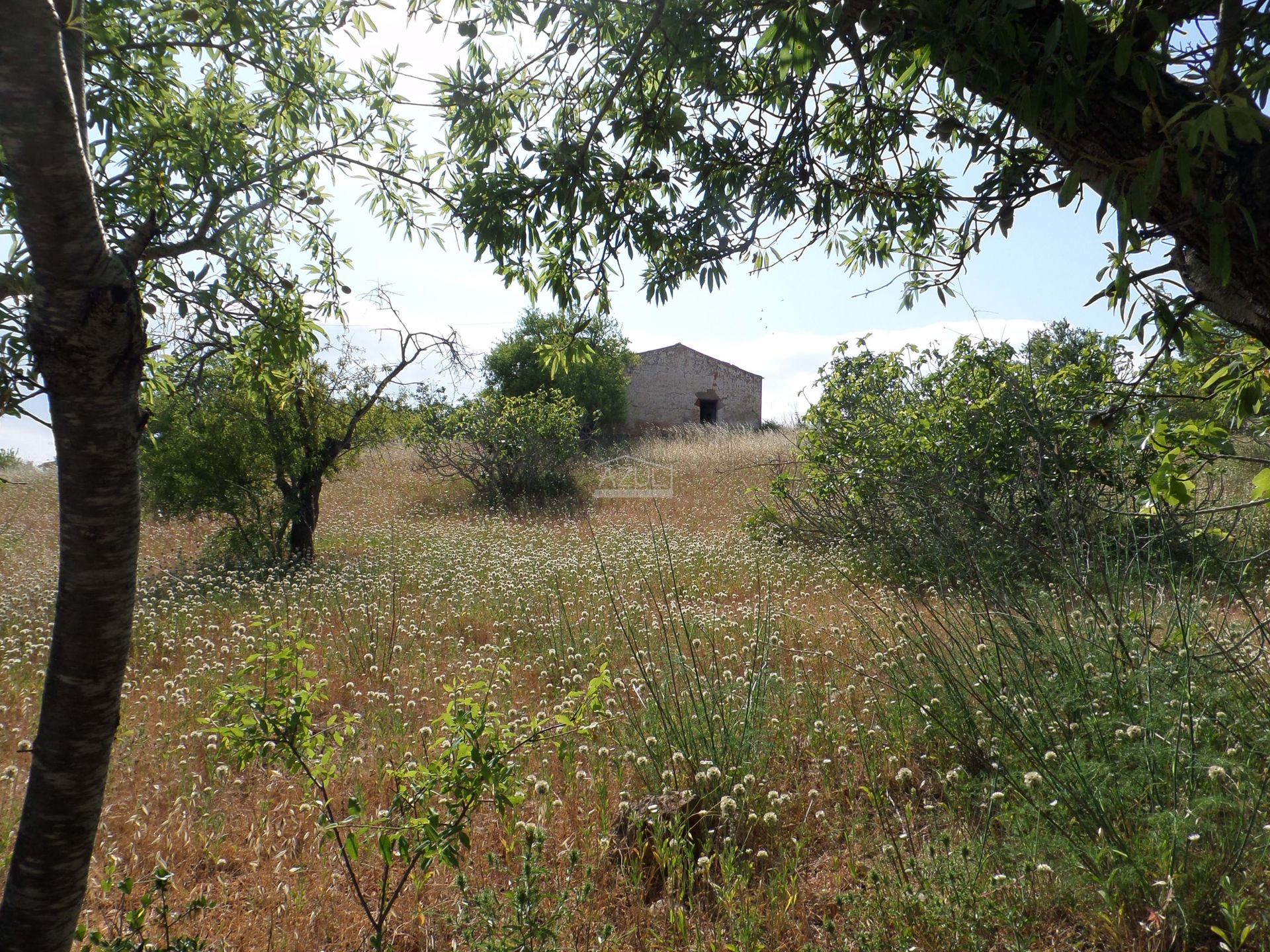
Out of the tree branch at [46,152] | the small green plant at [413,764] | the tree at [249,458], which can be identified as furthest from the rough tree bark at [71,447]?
the tree at [249,458]

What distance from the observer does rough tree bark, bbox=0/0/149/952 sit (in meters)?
1.46

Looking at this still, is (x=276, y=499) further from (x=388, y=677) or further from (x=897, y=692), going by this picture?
(x=897, y=692)

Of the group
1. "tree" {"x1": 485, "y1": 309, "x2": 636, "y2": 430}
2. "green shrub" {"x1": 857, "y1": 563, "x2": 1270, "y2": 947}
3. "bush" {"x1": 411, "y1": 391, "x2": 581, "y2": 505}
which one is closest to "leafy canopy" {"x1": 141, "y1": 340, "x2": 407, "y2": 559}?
"bush" {"x1": 411, "y1": 391, "x2": 581, "y2": 505}

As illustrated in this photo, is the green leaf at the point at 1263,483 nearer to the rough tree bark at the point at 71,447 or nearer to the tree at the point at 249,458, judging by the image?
the rough tree bark at the point at 71,447

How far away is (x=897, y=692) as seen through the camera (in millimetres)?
3635

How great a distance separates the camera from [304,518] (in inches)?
399

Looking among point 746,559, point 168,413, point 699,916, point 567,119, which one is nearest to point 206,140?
point 567,119

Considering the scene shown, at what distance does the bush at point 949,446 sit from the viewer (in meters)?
6.85

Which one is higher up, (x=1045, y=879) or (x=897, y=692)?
(x=897, y=692)

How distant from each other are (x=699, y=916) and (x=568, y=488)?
14528 millimetres

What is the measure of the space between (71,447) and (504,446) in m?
15.4
